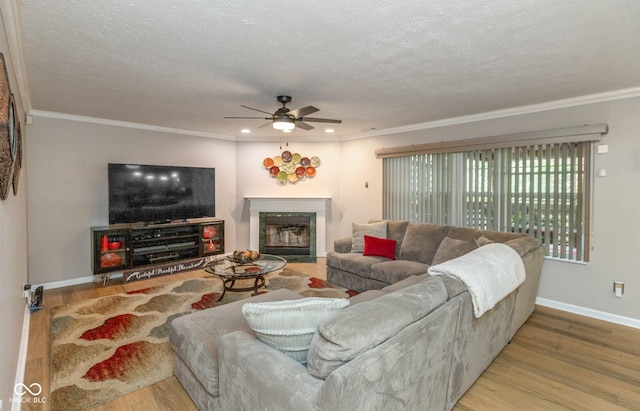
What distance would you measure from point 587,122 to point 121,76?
4961 mm

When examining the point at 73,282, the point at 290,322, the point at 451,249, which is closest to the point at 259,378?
the point at 290,322

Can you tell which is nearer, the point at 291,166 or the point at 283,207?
the point at 283,207

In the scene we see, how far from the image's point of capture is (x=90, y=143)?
15.4ft

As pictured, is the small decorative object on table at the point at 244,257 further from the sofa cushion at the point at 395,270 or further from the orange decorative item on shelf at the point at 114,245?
the orange decorative item on shelf at the point at 114,245

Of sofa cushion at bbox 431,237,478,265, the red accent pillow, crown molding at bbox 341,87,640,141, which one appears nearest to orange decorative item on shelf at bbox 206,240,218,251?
the red accent pillow

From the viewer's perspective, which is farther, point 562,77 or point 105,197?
point 105,197

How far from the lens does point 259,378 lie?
145 cm

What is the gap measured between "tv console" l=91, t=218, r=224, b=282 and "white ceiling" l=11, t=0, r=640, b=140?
1.85 m

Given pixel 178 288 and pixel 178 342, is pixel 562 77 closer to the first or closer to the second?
pixel 178 342

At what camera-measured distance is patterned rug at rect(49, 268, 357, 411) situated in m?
2.27

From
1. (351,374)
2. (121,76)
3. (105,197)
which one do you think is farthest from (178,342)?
(105,197)

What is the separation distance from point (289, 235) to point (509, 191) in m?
3.88

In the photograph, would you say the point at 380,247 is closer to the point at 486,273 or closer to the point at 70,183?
the point at 486,273

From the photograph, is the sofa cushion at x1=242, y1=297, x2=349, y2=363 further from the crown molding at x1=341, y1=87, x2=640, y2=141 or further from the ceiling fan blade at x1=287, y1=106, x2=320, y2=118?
the crown molding at x1=341, y1=87, x2=640, y2=141
